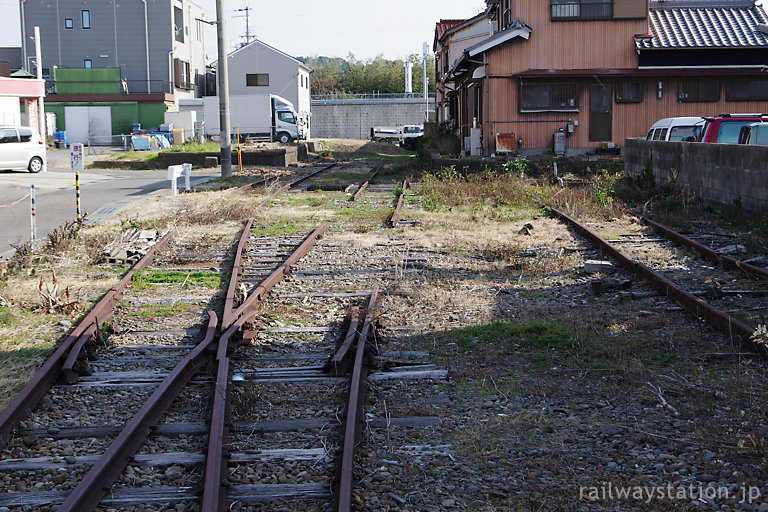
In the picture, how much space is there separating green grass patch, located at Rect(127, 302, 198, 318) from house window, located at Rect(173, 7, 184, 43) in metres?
59.9

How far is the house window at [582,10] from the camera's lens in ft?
90.1

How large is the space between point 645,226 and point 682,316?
6541 mm

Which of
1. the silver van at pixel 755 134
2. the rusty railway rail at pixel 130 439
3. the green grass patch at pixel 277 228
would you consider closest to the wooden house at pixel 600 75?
the silver van at pixel 755 134

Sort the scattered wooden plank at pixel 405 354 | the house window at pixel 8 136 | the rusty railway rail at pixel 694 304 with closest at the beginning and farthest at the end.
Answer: the rusty railway rail at pixel 694 304, the scattered wooden plank at pixel 405 354, the house window at pixel 8 136

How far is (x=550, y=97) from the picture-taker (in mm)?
27609

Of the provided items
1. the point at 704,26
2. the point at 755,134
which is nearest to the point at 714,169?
the point at 755,134

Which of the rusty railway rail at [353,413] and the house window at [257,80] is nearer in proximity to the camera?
the rusty railway rail at [353,413]

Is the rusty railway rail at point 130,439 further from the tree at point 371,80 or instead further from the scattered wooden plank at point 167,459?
the tree at point 371,80

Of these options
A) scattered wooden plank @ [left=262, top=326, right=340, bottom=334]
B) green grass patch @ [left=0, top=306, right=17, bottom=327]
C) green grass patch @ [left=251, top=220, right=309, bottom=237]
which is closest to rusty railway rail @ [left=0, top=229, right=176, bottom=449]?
green grass patch @ [left=0, top=306, right=17, bottom=327]

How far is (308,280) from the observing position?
1016 cm

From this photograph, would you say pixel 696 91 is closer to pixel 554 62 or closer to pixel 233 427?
pixel 554 62

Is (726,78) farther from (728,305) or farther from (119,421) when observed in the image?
(119,421)

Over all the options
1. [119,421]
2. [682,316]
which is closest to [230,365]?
[119,421]

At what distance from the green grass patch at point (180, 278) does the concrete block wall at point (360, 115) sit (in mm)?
71295
